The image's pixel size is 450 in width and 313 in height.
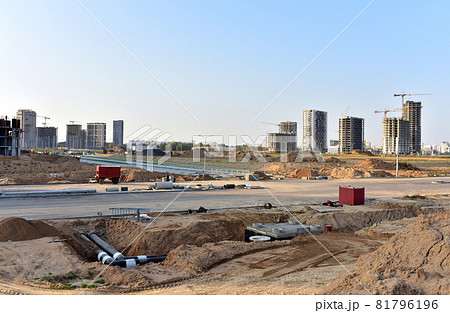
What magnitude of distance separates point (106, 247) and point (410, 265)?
10918mm

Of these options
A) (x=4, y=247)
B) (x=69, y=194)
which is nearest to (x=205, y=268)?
(x=4, y=247)

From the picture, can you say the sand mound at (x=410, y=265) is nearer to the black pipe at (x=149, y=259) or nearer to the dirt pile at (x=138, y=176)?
the black pipe at (x=149, y=259)

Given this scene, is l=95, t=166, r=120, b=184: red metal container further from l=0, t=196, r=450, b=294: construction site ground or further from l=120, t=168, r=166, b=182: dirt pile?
l=0, t=196, r=450, b=294: construction site ground

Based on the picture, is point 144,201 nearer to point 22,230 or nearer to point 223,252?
point 22,230

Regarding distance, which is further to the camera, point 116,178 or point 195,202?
point 116,178

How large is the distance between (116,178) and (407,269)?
3350 cm

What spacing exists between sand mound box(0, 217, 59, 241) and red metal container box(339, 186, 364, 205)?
18.4m

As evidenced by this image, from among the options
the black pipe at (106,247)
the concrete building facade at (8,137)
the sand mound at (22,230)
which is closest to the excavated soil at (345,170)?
the black pipe at (106,247)

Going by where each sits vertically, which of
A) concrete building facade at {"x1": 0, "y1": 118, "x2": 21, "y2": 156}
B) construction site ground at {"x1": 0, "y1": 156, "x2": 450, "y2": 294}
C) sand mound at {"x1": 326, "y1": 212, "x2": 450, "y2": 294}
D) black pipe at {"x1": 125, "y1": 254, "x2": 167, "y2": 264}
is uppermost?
concrete building facade at {"x1": 0, "y1": 118, "x2": 21, "y2": 156}

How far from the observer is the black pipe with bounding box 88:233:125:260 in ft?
40.6

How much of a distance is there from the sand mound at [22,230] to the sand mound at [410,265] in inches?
466

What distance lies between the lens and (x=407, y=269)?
7.64 metres

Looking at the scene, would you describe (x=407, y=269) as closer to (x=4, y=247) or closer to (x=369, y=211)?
(x=4, y=247)

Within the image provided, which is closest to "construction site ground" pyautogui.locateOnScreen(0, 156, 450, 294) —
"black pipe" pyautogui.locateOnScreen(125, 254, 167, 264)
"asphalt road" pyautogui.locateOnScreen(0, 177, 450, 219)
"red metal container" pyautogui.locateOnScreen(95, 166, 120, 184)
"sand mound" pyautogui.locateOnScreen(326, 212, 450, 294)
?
"sand mound" pyautogui.locateOnScreen(326, 212, 450, 294)
